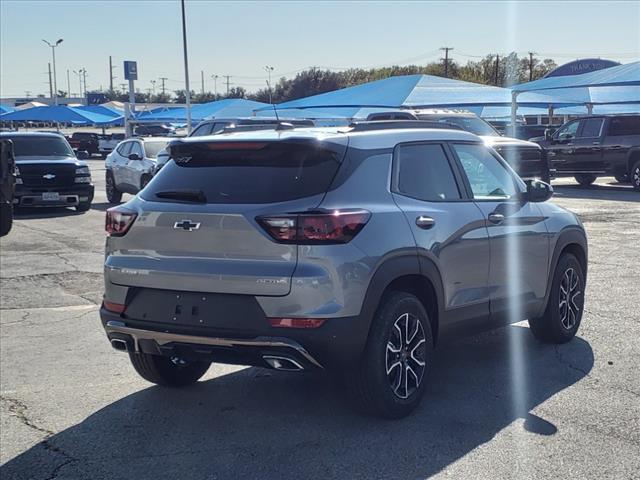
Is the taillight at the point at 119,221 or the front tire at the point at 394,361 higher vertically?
the taillight at the point at 119,221

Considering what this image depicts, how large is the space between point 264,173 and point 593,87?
1093 inches

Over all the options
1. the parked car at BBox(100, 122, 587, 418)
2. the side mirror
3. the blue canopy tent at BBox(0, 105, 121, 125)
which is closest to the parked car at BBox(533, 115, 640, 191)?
the side mirror

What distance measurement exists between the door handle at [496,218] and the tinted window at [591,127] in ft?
63.4

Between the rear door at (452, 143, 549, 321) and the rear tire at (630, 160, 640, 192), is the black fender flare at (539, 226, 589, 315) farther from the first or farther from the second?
the rear tire at (630, 160, 640, 192)

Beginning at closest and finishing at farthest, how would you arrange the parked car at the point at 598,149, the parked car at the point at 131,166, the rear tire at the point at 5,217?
the rear tire at the point at 5,217 → the parked car at the point at 131,166 → the parked car at the point at 598,149

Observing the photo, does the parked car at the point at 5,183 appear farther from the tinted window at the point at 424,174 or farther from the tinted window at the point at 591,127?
the tinted window at the point at 591,127

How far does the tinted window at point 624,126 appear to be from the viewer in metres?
23.8

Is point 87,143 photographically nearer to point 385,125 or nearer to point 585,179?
point 585,179

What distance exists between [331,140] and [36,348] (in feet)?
12.5

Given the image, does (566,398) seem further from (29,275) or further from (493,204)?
(29,275)

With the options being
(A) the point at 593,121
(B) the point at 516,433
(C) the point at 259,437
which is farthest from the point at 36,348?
(A) the point at 593,121

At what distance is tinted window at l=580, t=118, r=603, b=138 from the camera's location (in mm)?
24297

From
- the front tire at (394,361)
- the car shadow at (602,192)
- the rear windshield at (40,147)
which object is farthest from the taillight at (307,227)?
the car shadow at (602,192)

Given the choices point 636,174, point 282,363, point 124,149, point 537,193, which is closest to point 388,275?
point 282,363
